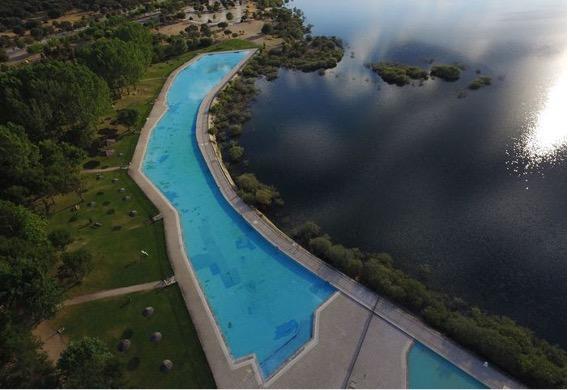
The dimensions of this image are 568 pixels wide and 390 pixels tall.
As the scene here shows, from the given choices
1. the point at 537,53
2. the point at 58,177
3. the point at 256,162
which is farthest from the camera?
the point at 537,53

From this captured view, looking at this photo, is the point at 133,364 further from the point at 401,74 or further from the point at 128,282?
the point at 401,74

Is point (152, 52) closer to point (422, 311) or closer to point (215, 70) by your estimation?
point (215, 70)

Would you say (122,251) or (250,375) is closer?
(250,375)

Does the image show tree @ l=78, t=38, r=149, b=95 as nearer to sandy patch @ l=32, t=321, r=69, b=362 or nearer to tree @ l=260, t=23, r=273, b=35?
tree @ l=260, t=23, r=273, b=35

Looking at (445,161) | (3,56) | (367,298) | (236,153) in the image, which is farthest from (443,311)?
(3,56)

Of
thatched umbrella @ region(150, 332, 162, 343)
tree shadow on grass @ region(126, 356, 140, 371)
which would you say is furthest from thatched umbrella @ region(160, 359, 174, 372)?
thatched umbrella @ region(150, 332, 162, 343)

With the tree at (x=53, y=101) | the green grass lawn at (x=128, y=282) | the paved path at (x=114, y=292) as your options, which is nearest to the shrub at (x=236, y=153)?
the green grass lawn at (x=128, y=282)

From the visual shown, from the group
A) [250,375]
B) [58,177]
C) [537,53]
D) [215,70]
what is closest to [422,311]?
[250,375]
